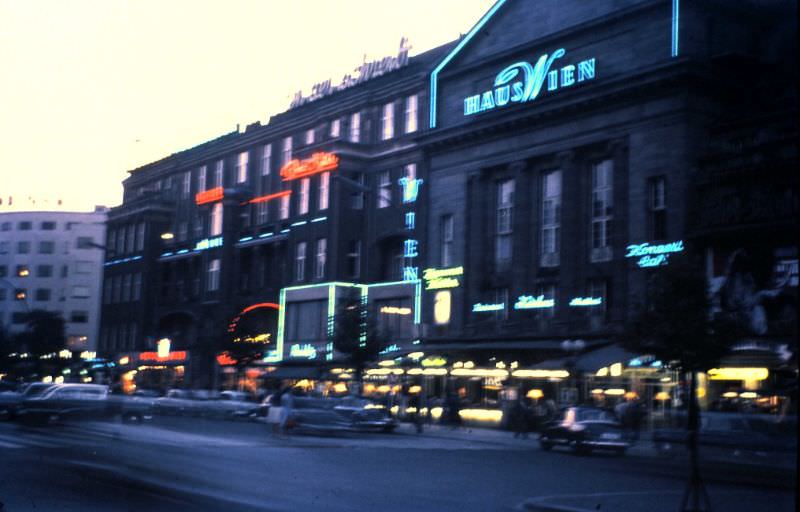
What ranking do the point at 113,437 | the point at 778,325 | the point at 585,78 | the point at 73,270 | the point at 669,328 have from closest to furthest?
the point at 113,437, the point at 669,328, the point at 778,325, the point at 585,78, the point at 73,270

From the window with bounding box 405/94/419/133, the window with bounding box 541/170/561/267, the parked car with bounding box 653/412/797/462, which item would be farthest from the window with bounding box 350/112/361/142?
the parked car with bounding box 653/412/797/462

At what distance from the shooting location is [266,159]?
75.4 m

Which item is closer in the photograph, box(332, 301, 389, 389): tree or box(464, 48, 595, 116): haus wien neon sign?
box(464, 48, 595, 116): haus wien neon sign

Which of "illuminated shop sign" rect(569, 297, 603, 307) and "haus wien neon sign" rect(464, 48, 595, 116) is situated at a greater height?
"haus wien neon sign" rect(464, 48, 595, 116)

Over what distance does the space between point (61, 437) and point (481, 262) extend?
3032 centimetres

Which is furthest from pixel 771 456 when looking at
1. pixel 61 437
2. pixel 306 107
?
pixel 306 107

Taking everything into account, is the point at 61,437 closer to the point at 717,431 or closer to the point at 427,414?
the point at 717,431

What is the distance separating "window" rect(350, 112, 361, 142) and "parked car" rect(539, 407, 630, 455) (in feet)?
117

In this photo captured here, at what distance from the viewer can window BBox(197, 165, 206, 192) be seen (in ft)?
273

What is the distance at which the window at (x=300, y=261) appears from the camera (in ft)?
226

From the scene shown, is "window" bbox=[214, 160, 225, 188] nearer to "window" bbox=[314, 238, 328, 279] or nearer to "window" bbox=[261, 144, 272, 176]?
"window" bbox=[261, 144, 272, 176]

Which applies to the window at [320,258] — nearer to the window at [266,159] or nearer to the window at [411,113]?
the window at [411,113]

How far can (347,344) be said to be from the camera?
54.8 m

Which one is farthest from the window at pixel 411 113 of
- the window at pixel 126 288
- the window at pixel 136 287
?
the window at pixel 126 288
